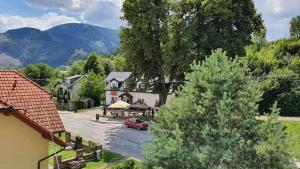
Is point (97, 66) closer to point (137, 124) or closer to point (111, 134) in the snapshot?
point (137, 124)

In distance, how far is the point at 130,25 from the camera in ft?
178

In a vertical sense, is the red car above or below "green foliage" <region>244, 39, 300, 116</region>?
below

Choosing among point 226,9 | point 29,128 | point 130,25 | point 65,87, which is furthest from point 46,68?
point 29,128

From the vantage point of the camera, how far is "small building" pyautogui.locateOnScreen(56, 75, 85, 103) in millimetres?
91875

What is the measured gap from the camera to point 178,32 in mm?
50469

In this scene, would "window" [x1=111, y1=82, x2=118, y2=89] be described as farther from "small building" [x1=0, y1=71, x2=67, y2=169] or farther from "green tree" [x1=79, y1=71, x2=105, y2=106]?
"small building" [x1=0, y1=71, x2=67, y2=169]

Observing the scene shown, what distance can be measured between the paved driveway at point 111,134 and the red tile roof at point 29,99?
17.6 m

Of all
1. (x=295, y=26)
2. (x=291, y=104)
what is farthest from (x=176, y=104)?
(x=295, y=26)

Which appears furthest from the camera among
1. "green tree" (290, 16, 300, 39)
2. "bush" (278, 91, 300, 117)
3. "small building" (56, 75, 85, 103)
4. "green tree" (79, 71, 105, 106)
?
"green tree" (290, 16, 300, 39)

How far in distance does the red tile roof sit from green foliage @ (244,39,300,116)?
108ft

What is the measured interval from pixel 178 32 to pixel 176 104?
39.6 m

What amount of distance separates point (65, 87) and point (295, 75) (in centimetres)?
5744

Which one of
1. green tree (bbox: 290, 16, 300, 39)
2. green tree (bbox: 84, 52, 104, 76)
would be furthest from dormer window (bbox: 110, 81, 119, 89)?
green tree (bbox: 84, 52, 104, 76)

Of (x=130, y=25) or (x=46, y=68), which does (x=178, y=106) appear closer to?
(x=130, y=25)
